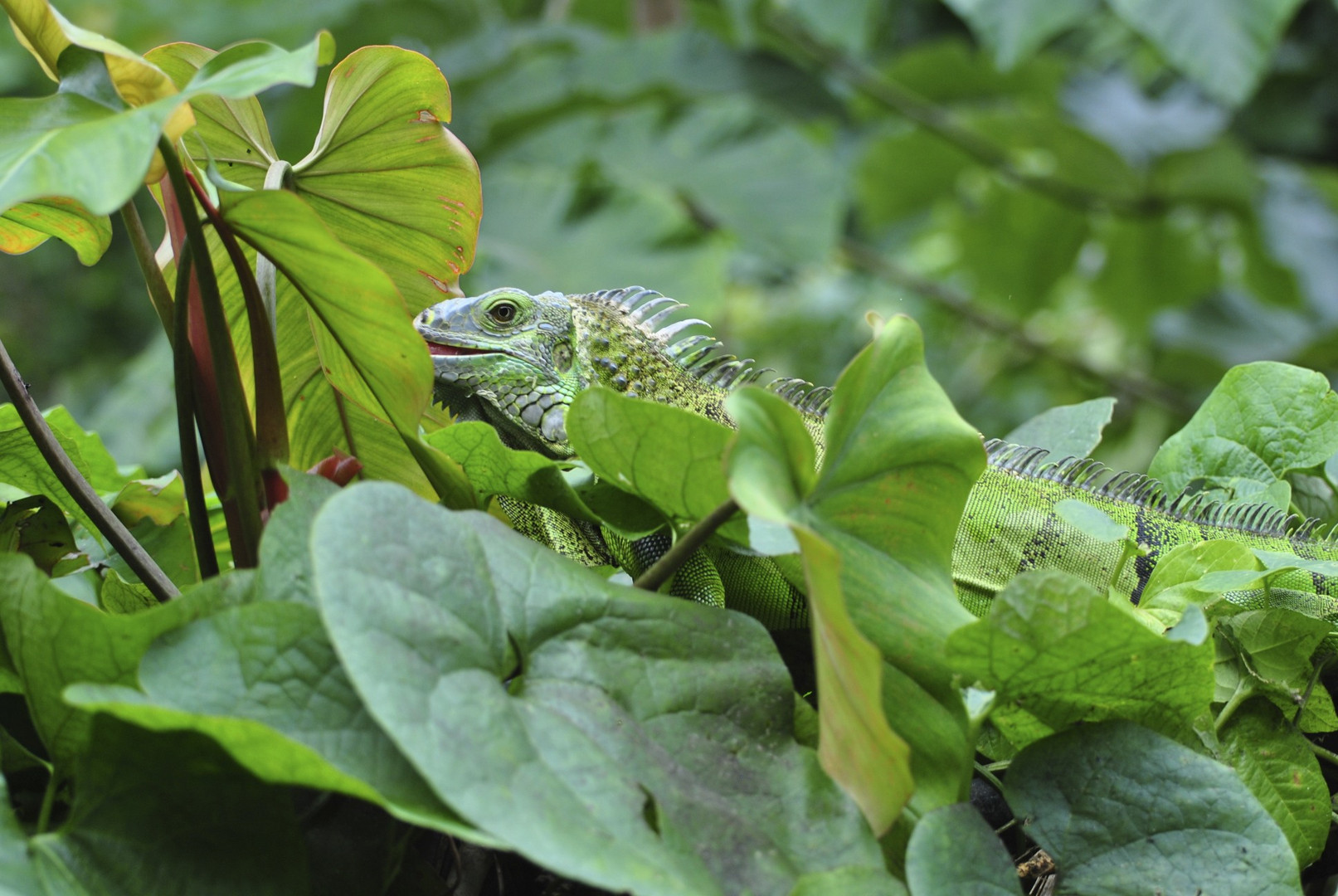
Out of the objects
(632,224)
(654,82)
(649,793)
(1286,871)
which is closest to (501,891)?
(649,793)

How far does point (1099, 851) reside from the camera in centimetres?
60

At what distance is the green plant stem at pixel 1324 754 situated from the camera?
2.50 ft

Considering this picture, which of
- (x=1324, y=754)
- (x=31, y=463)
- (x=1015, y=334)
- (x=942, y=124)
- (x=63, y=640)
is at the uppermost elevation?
(x=63, y=640)

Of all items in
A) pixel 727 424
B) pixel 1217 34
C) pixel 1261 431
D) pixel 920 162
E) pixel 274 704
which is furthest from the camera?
pixel 920 162

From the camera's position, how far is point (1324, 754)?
0.79 m

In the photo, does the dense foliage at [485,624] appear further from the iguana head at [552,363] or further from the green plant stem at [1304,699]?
the iguana head at [552,363]

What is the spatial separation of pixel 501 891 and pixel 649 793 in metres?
0.21

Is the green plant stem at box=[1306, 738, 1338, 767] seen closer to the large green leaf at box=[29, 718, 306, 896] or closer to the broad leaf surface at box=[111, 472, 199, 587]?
the large green leaf at box=[29, 718, 306, 896]

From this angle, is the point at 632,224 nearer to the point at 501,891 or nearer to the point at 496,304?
the point at 496,304

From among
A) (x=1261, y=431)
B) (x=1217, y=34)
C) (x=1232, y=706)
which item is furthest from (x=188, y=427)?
(x=1217, y=34)

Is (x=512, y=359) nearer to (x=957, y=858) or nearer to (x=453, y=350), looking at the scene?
(x=453, y=350)

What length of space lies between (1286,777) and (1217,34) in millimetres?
3087

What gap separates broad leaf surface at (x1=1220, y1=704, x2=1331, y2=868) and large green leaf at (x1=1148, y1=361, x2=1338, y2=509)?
11.1 inches

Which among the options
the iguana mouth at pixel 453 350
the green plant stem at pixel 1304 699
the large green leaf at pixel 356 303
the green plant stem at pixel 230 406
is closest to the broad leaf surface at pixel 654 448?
the large green leaf at pixel 356 303
